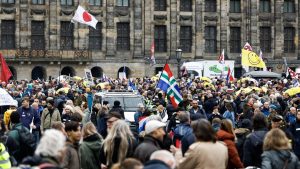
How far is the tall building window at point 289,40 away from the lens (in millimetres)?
57594

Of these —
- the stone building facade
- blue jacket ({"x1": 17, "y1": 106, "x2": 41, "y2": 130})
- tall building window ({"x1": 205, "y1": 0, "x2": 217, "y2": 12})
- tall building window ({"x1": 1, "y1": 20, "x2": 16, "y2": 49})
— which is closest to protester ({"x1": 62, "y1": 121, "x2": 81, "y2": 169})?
blue jacket ({"x1": 17, "y1": 106, "x2": 41, "y2": 130})

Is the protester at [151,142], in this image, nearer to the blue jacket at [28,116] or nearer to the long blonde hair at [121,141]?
the long blonde hair at [121,141]

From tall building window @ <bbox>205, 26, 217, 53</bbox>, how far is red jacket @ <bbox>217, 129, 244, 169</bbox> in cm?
4452

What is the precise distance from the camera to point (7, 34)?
5069 cm

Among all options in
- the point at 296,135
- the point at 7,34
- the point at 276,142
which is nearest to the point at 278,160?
the point at 276,142

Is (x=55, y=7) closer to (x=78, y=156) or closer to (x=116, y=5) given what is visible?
(x=116, y=5)

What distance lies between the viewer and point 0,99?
1819 centimetres

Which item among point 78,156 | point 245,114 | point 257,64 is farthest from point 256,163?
point 257,64

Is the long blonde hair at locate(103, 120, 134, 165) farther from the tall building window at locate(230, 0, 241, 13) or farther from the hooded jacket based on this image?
the tall building window at locate(230, 0, 241, 13)

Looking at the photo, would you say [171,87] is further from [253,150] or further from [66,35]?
[66,35]

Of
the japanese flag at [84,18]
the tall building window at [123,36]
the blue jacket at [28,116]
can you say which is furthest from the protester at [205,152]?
the tall building window at [123,36]

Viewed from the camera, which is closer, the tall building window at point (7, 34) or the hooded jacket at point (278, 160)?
the hooded jacket at point (278, 160)

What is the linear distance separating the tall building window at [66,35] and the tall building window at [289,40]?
1731 centimetres

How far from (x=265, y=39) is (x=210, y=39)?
4644 millimetres
